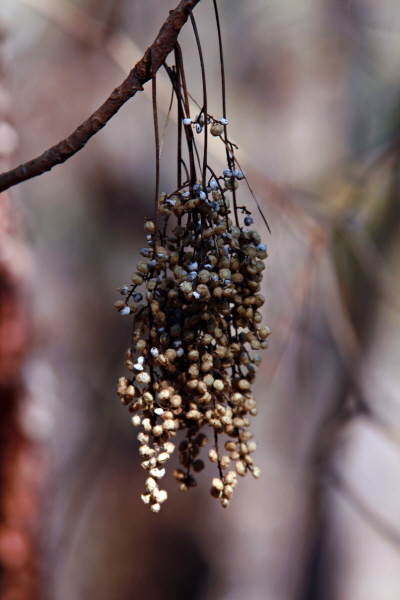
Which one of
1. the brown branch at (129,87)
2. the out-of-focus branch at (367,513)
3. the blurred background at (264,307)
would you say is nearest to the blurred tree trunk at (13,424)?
the blurred background at (264,307)

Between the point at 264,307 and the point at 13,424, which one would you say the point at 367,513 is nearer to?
the point at 264,307

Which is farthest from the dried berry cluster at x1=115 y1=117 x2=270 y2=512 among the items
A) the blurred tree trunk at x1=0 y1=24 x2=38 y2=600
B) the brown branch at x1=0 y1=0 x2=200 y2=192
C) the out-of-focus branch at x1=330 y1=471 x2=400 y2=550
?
the out-of-focus branch at x1=330 y1=471 x2=400 y2=550

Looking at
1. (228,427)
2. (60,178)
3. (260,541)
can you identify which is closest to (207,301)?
(228,427)

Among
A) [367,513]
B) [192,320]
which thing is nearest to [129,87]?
[192,320]

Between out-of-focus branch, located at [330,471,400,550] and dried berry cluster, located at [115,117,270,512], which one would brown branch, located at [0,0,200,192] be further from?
out-of-focus branch, located at [330,471,400,550]

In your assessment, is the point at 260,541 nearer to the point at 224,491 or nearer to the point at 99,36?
the point at 224,491

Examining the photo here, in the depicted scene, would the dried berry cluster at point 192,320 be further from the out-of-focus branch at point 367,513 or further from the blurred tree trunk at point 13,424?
the out-of-focus branch at point 367,513
